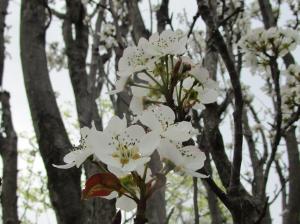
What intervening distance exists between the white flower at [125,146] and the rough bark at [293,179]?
5.53 ft

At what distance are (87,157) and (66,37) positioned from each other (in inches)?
101

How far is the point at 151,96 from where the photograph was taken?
148 cm

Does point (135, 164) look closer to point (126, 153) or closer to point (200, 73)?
point (126, 153)

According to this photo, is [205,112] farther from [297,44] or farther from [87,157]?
[87,157]

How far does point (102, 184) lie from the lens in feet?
3.48

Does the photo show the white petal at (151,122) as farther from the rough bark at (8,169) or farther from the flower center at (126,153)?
the rough bark at (8,169)

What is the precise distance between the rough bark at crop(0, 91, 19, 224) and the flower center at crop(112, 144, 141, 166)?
2.01 m

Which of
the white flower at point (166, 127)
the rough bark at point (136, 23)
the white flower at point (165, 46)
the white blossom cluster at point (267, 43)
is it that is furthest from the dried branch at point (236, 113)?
the rough bark at point (136, 23)

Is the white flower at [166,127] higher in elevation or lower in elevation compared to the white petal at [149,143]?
higher

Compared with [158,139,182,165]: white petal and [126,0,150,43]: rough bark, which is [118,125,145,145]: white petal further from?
[126,0,150,43]: rough bark

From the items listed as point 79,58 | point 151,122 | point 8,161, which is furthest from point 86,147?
point 79,58

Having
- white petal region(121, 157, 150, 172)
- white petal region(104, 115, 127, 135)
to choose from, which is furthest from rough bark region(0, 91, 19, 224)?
white petal region(121, 157, 150, 172)

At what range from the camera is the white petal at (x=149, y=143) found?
1.01 meters

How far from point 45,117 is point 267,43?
1.31 metres
